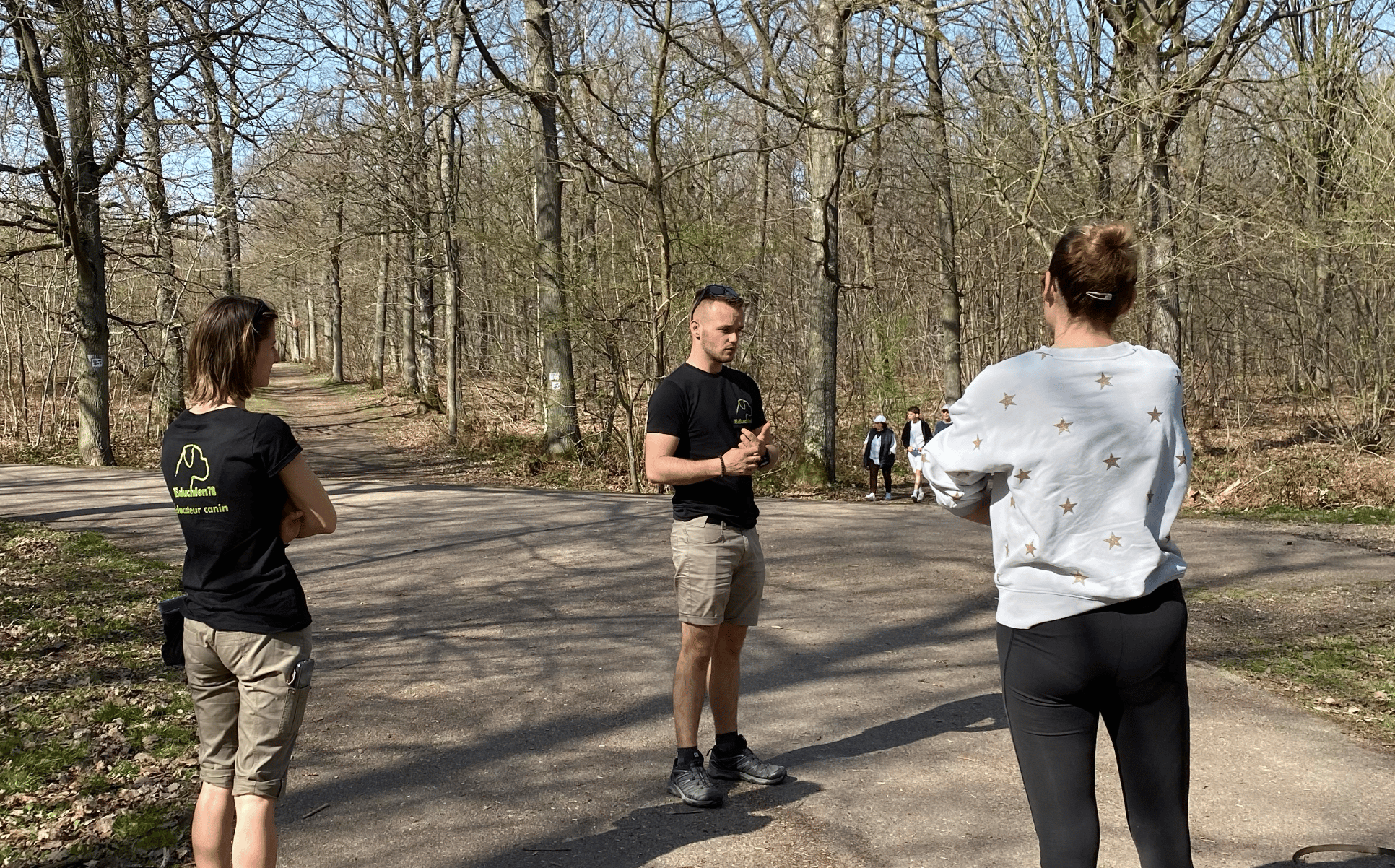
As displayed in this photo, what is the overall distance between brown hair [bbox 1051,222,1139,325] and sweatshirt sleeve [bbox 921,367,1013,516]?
10.2 inches

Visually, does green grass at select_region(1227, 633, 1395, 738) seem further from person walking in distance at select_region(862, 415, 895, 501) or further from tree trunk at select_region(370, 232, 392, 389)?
tree trunk at select_region(370, 232, 392, 389)

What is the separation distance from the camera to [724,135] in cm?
2231

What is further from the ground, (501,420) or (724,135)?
(724,135)

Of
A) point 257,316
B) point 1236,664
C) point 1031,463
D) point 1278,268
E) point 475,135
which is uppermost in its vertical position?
point 475,135

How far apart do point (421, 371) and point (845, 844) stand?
31.6 metres

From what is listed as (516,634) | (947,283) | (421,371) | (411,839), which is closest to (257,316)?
(411,839)

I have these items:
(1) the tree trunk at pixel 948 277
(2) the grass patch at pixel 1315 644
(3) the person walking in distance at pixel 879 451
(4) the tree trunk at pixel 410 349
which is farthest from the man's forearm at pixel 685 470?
(4) the tree trunk at pixel 410 349

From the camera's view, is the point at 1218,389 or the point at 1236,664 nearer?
the point at 1236,664

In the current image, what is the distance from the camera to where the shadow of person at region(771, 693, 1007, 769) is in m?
4.76

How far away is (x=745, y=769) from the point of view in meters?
4.38

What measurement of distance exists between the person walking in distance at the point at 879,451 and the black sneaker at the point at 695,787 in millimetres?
12287

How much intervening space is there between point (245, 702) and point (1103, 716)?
7.40 feet

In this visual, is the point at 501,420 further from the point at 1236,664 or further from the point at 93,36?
the point at 1236,664

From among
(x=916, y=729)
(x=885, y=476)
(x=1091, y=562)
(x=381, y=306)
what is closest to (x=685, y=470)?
(x=1091, y=562)
